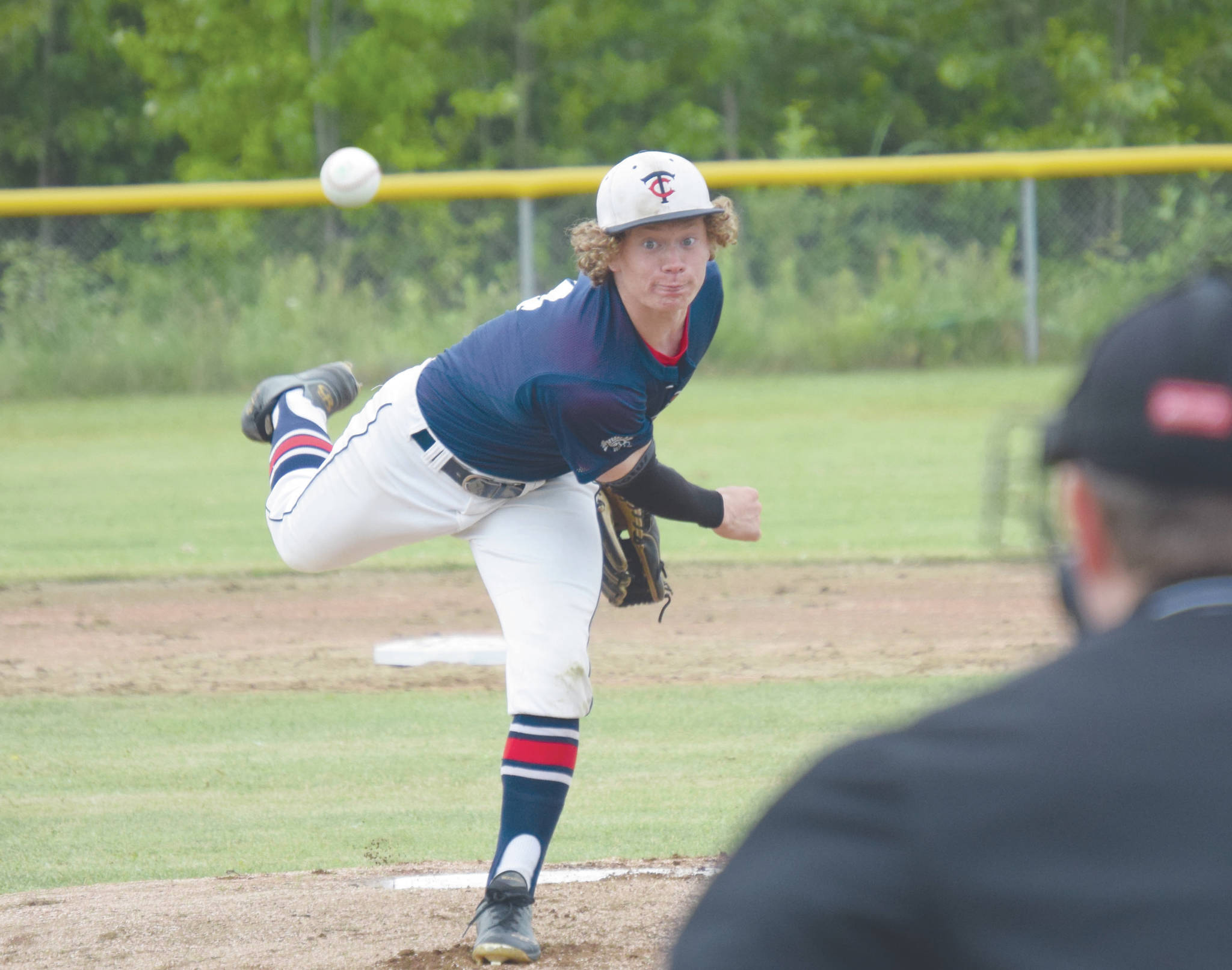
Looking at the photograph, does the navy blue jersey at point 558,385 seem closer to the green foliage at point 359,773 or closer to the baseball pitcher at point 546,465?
the baseball pitcher at point 546,465

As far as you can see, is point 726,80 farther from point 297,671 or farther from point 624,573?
point 624,573

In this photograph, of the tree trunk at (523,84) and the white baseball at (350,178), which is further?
the tree trunk at (523,84)

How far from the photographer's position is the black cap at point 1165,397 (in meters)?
1.05

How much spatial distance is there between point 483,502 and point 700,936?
108 inches

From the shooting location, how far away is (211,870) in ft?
13.6

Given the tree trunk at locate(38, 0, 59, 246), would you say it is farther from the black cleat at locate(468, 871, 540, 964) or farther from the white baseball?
the black cleat at locate(468, 871, 540, 964)

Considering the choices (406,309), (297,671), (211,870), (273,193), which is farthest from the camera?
(406,309)

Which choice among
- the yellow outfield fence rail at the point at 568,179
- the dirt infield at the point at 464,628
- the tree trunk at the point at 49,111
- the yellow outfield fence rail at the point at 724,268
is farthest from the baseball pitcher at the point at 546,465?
the tree trunk at the point at 49,111

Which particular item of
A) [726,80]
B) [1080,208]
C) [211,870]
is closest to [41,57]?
[726,80]

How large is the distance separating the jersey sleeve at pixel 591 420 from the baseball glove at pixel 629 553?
0.44 metres

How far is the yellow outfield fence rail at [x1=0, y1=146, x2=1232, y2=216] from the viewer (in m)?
13.8

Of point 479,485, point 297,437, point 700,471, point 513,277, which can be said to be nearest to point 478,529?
point 479,485

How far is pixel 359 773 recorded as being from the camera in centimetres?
500

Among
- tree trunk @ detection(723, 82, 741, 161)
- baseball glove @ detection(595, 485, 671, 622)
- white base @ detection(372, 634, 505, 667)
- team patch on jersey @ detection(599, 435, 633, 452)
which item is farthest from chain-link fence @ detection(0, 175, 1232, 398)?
team patch on jersey @ detection(599, 435, 633, 452)
